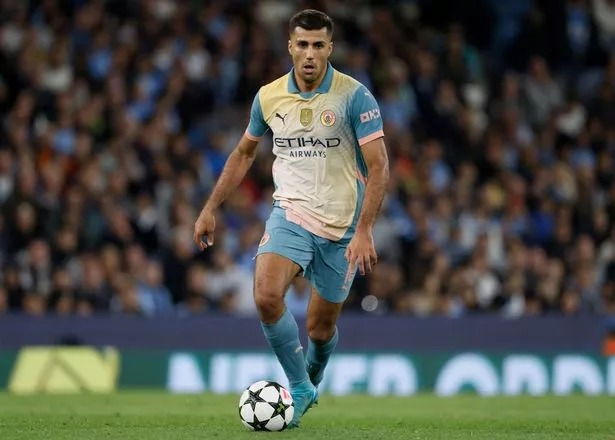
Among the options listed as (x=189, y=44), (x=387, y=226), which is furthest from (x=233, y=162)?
(x=189, y=44)

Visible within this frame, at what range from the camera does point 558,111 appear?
21.1 m

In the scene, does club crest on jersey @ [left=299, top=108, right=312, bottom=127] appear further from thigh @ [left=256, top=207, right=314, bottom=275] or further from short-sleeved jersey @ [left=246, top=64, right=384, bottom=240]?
thigh @ [left=256, top=207, right=314, bottom=275]

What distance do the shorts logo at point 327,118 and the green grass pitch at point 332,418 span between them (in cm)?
203

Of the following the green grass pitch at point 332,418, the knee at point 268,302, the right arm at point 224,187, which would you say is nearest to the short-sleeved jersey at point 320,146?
the right arm at point 224,187

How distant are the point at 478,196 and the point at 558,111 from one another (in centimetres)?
267

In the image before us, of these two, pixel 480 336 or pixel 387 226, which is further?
pixel 387 226

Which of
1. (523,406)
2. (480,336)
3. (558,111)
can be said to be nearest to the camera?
(523,406)

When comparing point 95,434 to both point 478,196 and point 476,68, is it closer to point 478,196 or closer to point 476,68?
point 478,196

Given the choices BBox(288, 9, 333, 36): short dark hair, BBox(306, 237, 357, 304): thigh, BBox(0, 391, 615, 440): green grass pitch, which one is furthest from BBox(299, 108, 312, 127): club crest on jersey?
BBox(0, 391, 615, 440): green grass pitch

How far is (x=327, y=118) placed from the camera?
30.2 ft

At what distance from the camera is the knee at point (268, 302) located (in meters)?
8.83

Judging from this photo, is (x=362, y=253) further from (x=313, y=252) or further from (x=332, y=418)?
(x=332, y=418)

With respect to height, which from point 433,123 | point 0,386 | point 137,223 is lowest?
point 0,386

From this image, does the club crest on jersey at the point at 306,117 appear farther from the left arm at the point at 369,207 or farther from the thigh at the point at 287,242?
the thigh at the point at 287,242
